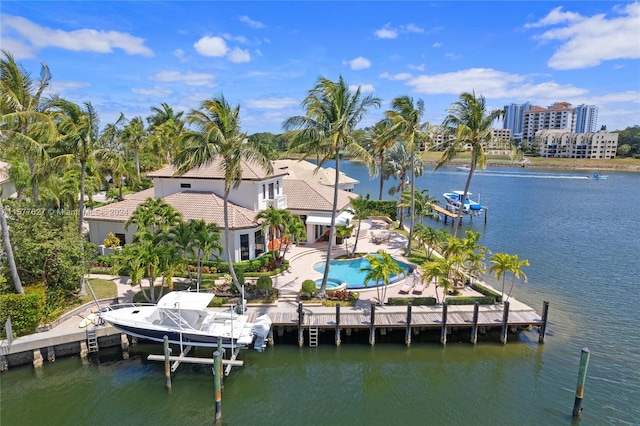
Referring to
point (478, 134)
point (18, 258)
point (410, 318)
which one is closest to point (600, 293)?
point (478, 134)

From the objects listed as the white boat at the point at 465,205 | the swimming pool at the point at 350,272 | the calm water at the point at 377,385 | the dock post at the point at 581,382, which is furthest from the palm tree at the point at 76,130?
the white boat at the point at 465,205

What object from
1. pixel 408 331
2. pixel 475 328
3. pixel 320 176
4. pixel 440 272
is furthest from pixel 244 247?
pixel 320 176

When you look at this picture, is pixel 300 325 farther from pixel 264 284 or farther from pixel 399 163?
pixel 399 163

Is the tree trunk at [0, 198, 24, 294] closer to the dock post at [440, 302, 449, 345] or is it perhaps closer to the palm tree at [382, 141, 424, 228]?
the dock post at [440, 302, 449, 345]

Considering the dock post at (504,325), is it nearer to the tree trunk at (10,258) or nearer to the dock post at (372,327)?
the dock post at (372,327)

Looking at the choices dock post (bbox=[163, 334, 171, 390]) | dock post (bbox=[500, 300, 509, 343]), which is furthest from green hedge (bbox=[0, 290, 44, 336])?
dock post (bbox=[500, 300, 509, 343])

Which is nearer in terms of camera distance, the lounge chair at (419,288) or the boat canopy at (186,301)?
the boat canopy at (186,301)

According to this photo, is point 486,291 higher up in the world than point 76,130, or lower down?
lower down

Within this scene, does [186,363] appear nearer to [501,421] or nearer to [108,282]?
[108,282]
